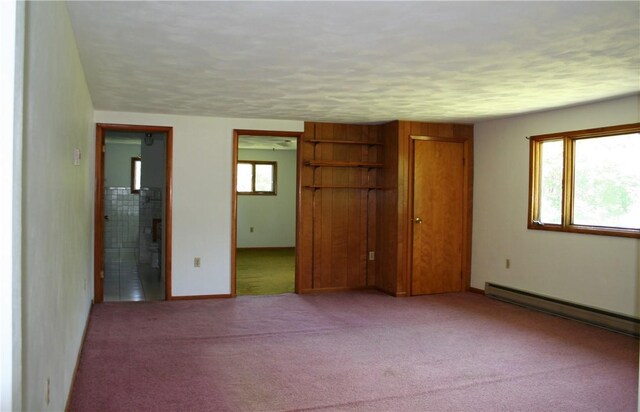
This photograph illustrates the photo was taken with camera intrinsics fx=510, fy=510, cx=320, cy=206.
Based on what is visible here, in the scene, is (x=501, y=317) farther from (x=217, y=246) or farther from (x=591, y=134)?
(x=217, y=246)

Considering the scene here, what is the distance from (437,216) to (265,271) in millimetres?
3089

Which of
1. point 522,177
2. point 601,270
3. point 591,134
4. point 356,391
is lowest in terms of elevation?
point 356,391

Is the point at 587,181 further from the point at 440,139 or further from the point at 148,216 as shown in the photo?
the point at 148,216

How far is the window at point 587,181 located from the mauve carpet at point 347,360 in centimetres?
103

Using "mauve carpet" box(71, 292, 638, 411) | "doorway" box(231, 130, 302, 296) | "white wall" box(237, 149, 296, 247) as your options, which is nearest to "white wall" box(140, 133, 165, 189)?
"doorway" box(231, 130, 302, 296)

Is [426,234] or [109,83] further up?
[109,83]

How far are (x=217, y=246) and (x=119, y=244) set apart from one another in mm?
4232

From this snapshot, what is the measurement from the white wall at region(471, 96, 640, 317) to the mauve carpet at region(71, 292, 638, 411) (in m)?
0.41

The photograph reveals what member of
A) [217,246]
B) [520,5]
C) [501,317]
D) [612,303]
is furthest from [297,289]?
[520,5]

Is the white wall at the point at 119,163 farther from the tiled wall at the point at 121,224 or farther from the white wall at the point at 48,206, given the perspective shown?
the white wall at the point at 48,206

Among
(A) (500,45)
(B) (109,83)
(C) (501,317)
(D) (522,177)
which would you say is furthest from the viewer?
(D) (522,177)

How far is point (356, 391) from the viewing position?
A: 329 centimetres

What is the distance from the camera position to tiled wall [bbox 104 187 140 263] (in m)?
9.45

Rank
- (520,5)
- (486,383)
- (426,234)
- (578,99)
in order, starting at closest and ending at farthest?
(520,5) → (486,383) → (578,99) → (426,234)
